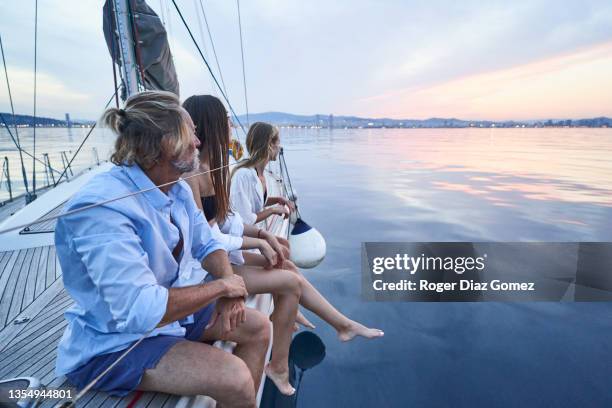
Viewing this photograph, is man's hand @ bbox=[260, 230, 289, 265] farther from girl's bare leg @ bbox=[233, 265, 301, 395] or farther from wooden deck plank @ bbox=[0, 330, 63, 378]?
wooden deck plank @ bbox=[0, 330, 63, 378]

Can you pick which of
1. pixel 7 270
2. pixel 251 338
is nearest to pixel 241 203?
pixel 251 338

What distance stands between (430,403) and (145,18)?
5.00 metres

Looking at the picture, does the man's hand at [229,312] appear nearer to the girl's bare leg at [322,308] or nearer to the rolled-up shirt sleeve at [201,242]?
the rolled-up shirt sleeve at [201,242]

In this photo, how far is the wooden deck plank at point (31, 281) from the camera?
2447mm

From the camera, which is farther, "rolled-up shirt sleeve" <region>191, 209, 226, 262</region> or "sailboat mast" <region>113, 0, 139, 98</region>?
"sailboat mast" <region>113, 0, 139, 98</region>

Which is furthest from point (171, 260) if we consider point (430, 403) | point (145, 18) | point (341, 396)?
point (145, 18)

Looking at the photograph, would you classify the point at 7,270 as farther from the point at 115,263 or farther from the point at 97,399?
the point at 115,263

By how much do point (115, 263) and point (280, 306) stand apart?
52.6 inches

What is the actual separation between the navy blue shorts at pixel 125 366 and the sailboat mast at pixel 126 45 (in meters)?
3.33

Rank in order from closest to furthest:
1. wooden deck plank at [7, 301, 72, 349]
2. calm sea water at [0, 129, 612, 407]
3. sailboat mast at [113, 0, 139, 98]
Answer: wooden deck plank at [7, 301, 72, 349], calm sea water at [0, 129, 612, 407], sailboat mast at [113, 0, 139, 98]

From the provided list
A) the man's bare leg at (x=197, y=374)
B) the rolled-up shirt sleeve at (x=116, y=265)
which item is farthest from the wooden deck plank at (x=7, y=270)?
the rolled-up shirt sleeve at (x=116, y=265)

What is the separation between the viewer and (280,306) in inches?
83.7

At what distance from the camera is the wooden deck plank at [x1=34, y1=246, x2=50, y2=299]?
2.60 meters

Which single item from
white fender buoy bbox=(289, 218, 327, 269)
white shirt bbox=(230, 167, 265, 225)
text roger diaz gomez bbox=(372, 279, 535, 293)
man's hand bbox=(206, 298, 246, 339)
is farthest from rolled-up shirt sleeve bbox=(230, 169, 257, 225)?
text roger diaz gomez bbox=(372, 279, 535, 293)
